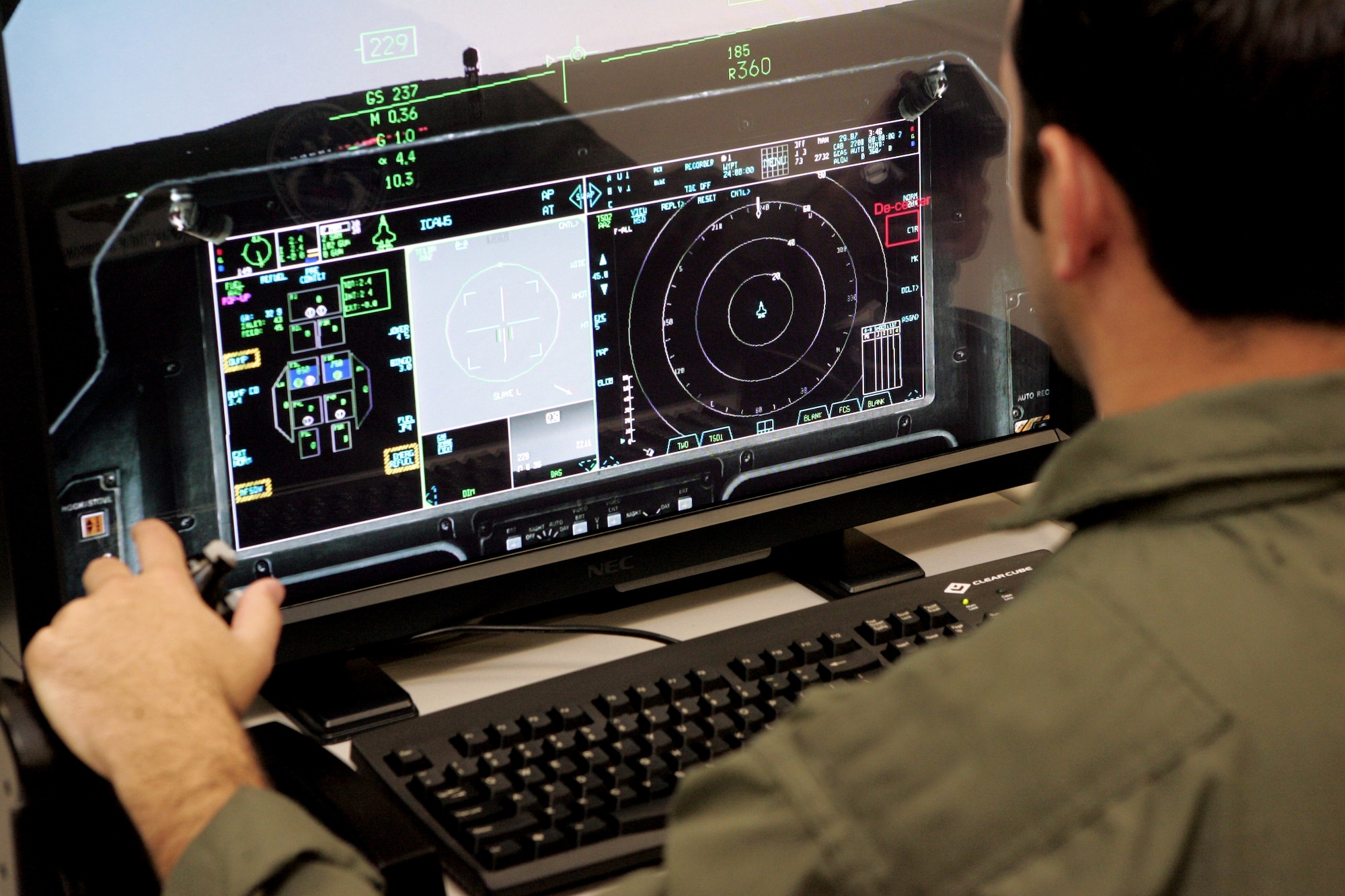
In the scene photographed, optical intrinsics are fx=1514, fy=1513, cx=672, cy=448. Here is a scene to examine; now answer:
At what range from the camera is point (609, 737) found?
1.03 meters

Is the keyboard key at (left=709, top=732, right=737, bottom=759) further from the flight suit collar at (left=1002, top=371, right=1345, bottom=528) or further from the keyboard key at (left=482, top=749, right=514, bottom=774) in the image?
the flight suit collar at (left=1002, top=371, right=1345, bottom=528)

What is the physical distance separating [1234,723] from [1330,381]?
172 millimetres

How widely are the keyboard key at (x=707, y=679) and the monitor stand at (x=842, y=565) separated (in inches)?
9.7

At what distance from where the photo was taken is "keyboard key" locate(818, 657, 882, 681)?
1113 millimetres

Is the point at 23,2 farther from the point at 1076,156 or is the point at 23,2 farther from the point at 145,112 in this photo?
the point at 1076,156

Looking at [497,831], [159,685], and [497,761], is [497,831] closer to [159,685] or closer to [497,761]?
[497,761]

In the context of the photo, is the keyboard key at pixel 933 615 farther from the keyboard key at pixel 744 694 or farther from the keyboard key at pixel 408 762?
the keyboard key at pixel 408 762

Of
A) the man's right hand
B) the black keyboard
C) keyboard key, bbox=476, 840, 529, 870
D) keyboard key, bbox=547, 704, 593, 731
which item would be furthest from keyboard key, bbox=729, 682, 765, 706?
the man's right hand

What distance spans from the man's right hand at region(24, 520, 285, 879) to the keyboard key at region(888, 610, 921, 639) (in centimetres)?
47

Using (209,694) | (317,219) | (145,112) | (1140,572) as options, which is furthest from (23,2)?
(1140,572)

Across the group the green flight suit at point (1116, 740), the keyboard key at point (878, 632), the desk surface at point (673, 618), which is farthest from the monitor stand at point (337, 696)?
the green flight suit at point (1116, 740)

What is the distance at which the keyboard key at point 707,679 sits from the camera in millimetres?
1086

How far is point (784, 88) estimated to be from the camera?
1.21m

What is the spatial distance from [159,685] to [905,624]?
0.56 metres
